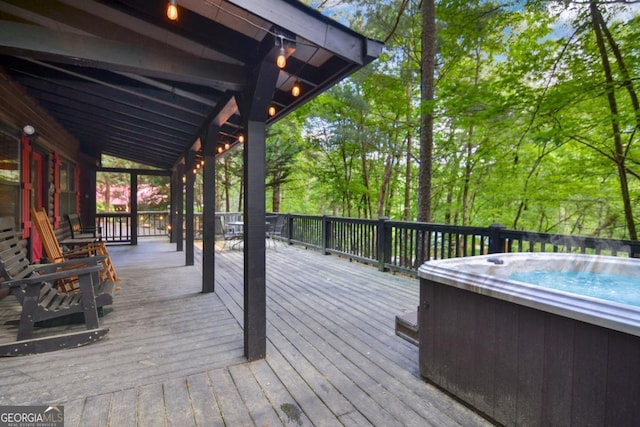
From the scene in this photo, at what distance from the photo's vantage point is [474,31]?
614 centimetres

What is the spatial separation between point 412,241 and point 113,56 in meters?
4.35

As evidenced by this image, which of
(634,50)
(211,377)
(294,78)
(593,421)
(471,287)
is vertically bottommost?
(211,377)

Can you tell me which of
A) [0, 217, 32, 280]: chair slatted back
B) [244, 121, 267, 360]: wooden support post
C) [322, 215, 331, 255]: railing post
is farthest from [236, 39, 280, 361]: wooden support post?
[322, 215, 331, 255]: railing post

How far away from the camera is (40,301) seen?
110 inches

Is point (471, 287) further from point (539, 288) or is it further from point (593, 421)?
point (593, 421)

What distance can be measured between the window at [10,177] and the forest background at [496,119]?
249 inches

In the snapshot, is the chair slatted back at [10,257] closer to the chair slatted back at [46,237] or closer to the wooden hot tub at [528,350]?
the chair slatted back at [46,237]

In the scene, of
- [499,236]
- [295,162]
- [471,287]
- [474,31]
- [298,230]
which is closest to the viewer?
[471,287]

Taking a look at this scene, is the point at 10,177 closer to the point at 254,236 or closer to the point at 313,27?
the point at 254,236

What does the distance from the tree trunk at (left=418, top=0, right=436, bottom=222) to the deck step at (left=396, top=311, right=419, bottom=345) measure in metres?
3.78

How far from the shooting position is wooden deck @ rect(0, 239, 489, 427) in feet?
Result: 5.86

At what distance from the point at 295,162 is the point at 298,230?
13.8ft

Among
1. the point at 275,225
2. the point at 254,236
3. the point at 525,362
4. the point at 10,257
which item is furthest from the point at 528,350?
the point at 275,225

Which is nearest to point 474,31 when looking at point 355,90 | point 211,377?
point 355,90
